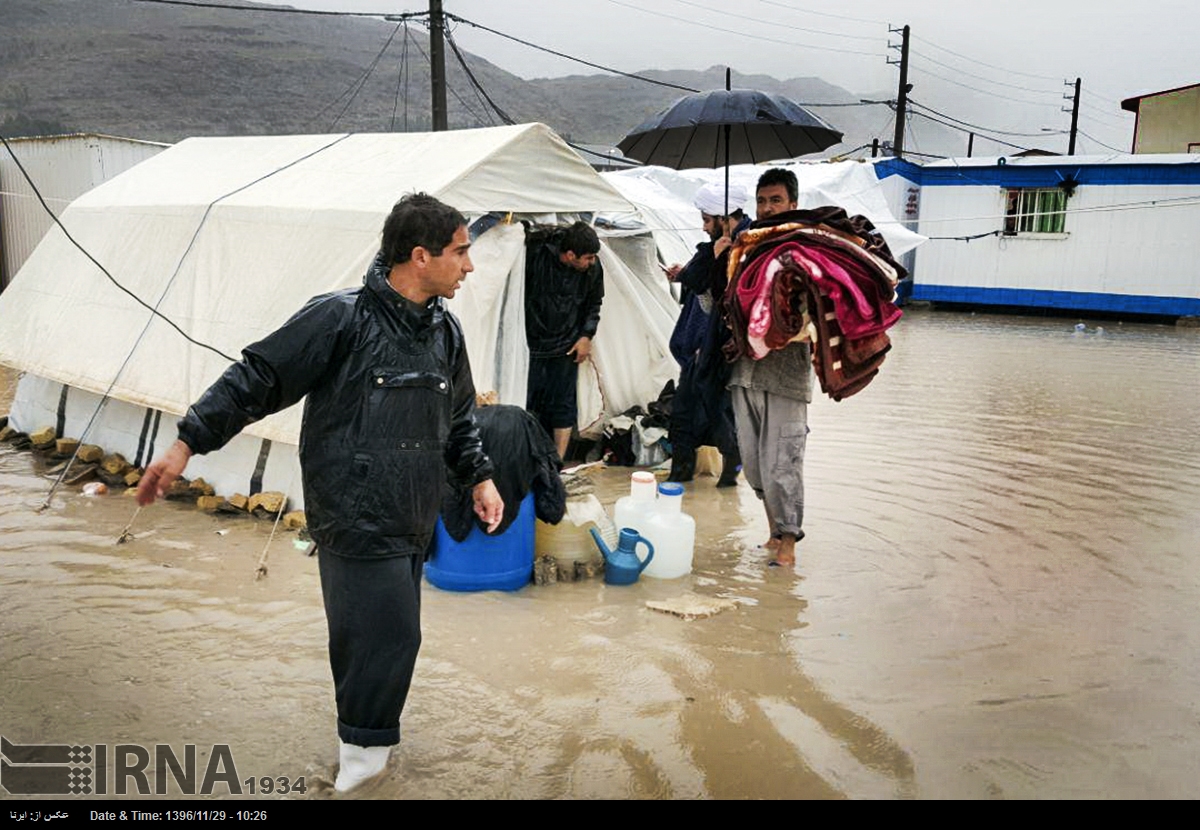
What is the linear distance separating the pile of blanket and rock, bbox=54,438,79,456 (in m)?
4.86

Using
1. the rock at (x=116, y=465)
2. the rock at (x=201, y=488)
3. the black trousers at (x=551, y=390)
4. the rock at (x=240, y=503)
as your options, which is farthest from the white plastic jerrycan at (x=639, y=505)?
the rock at (x=116, y=465)

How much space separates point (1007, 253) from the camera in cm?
1755

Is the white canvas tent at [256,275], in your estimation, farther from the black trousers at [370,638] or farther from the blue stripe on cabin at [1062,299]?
the blue stripe on cabin at [1062,299]

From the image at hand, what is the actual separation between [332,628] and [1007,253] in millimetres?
17713

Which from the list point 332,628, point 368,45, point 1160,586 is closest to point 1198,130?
point 1160,586

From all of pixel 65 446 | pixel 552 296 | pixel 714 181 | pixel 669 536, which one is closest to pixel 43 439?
pixel 65 446

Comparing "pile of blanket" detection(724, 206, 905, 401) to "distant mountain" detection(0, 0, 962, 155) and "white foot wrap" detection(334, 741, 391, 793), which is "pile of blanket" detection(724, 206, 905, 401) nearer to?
"white foot wrap" detection(334, 741, 391, 793)

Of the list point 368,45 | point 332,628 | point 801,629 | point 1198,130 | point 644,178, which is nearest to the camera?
point 332,628

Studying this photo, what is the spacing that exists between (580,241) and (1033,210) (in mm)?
14756

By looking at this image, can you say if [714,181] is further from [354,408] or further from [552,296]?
[354,408]

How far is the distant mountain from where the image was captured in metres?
52.8

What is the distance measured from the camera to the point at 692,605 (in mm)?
3938

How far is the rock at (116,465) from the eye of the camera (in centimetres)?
590
